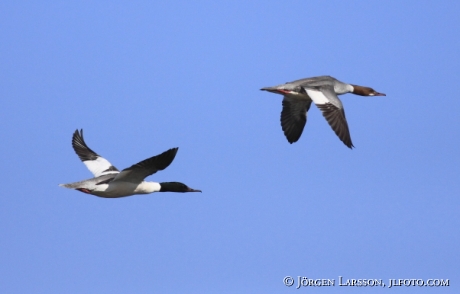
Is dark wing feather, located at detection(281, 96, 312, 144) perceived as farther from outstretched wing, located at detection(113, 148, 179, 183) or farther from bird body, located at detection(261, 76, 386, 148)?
outstretched wing, located at detection(113, 148, 179, 183)

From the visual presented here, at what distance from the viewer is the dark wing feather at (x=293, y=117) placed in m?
18.1

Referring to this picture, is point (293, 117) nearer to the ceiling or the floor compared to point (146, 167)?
nearer to the ceiling

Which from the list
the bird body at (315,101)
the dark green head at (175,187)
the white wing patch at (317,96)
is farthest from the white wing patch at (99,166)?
the white wing patch at (317,96)

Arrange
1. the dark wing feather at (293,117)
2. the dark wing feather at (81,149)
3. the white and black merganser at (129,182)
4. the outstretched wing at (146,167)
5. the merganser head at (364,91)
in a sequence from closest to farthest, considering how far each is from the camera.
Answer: the outstretched wing at (146,167) → the white and black merganser at (129,182) → the dark wing feather at (81,149) → the dark wing feather at (293,117) → the merganser head at (364,91)

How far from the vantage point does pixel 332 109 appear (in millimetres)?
16266

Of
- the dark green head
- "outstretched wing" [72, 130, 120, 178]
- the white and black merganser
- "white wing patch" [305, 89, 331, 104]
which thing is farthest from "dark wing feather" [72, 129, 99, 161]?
"white wing patch" [305, 89, 331, 104]

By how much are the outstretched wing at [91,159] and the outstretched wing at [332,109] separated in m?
3.89

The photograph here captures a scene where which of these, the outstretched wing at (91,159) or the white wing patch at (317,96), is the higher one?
the white wing patch at (317,96)

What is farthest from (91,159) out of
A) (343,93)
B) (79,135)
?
(343,93)

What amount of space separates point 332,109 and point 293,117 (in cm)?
195

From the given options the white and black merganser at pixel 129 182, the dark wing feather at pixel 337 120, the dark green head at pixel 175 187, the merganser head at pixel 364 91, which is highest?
the merganser head at pixel 364 91

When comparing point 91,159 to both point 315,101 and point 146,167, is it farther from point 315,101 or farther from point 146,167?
point 315,101

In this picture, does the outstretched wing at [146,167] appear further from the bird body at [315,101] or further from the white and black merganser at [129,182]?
the bird body at [315,101]

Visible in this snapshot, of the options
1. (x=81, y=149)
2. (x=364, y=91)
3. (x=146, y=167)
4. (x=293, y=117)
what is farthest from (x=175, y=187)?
(x=364, y=91)
